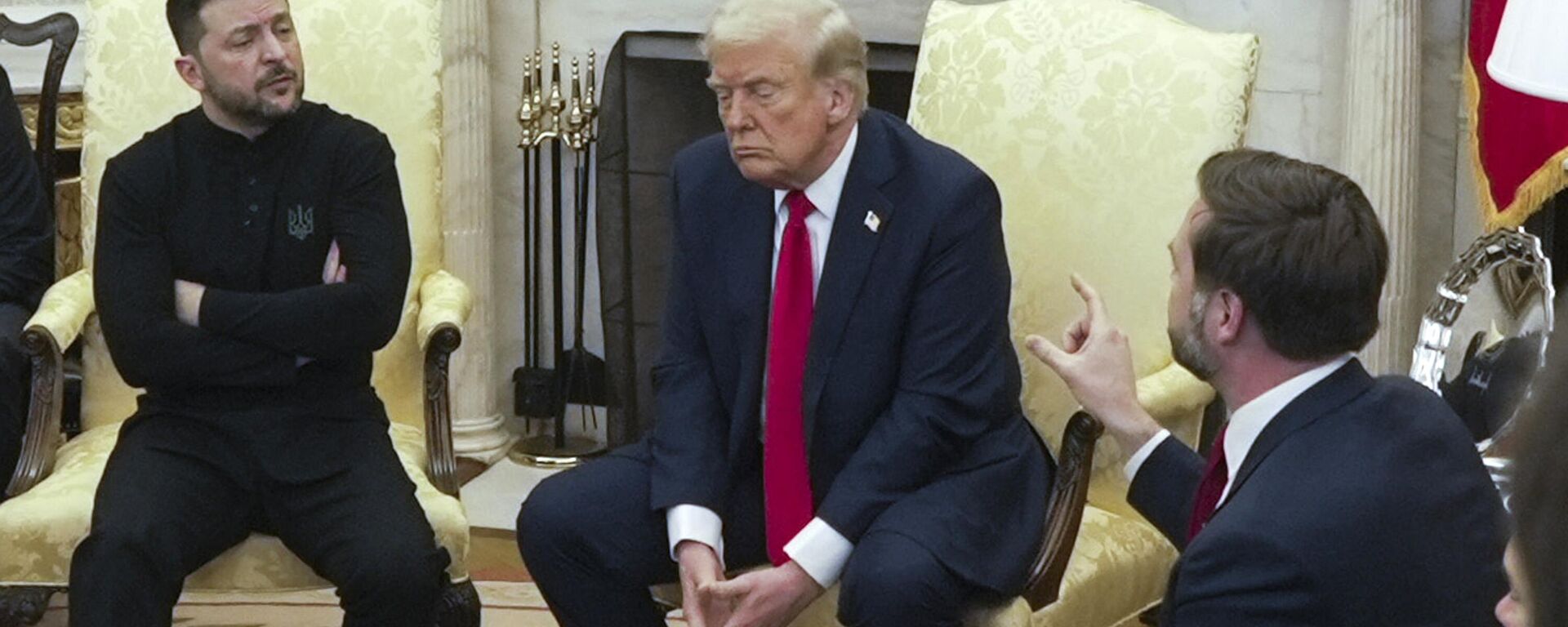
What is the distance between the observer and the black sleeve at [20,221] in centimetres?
362

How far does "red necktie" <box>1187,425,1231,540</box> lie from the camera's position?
2.31 metres

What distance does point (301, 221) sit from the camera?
10.6ft

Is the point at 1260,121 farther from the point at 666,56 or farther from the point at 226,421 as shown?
the point at 226,421

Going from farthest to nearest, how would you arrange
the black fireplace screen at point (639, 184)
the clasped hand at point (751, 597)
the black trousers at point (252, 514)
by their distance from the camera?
the black fireplace screen at point (639, 184) < the black trousers at point (252, 514) < the clasped hand at point (751, 597)

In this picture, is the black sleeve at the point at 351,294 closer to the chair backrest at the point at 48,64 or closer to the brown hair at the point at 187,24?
the brown hair at the point at 187,24

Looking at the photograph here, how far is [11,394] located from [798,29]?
1508mm

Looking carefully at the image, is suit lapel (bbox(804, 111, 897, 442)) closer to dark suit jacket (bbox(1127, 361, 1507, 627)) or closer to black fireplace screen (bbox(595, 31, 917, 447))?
dark suit jacket (bbox(1127, 361, 1507, 627))

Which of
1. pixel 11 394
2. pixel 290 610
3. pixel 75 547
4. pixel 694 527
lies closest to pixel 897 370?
pixel 694 527

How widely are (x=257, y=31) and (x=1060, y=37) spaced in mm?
1279

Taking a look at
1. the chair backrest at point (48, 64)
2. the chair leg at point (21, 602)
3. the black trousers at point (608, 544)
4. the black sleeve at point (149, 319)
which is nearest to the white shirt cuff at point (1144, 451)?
the black trousers at point (608, 544)

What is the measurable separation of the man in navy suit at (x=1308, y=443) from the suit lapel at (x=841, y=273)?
2.17 ft

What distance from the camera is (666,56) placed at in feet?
15.9

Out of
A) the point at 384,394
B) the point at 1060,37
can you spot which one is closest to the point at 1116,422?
the point at 1060,37

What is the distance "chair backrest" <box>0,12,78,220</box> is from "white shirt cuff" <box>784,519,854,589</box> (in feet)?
6.52
